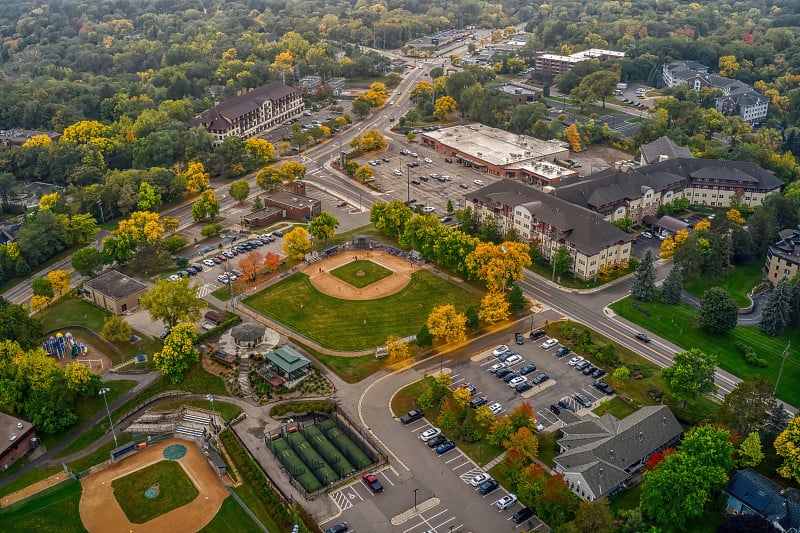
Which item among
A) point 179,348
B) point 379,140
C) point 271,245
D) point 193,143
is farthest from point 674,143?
point 179,348

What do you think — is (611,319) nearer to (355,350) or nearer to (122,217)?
(355,350)

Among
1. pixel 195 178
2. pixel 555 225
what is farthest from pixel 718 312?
pixel 195 178

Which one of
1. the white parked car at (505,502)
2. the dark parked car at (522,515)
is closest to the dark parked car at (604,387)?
the white parked car at (505,502)

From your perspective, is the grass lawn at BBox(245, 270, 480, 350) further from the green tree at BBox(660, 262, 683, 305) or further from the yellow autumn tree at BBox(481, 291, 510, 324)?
the green tree at BBox(660, 262, 683, 305)

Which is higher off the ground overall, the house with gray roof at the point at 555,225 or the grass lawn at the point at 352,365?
the house with gray roof at the point at 555,225

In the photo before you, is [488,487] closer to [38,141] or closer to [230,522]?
[230,522]

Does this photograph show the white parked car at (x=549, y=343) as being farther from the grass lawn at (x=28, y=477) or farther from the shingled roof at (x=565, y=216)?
the grass lawn at (x=28, y=477)

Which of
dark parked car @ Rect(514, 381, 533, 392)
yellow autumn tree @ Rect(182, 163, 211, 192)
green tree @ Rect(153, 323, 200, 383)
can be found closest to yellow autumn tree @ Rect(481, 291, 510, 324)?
dark parked car @ Rect(514, 381, 533, 392)
